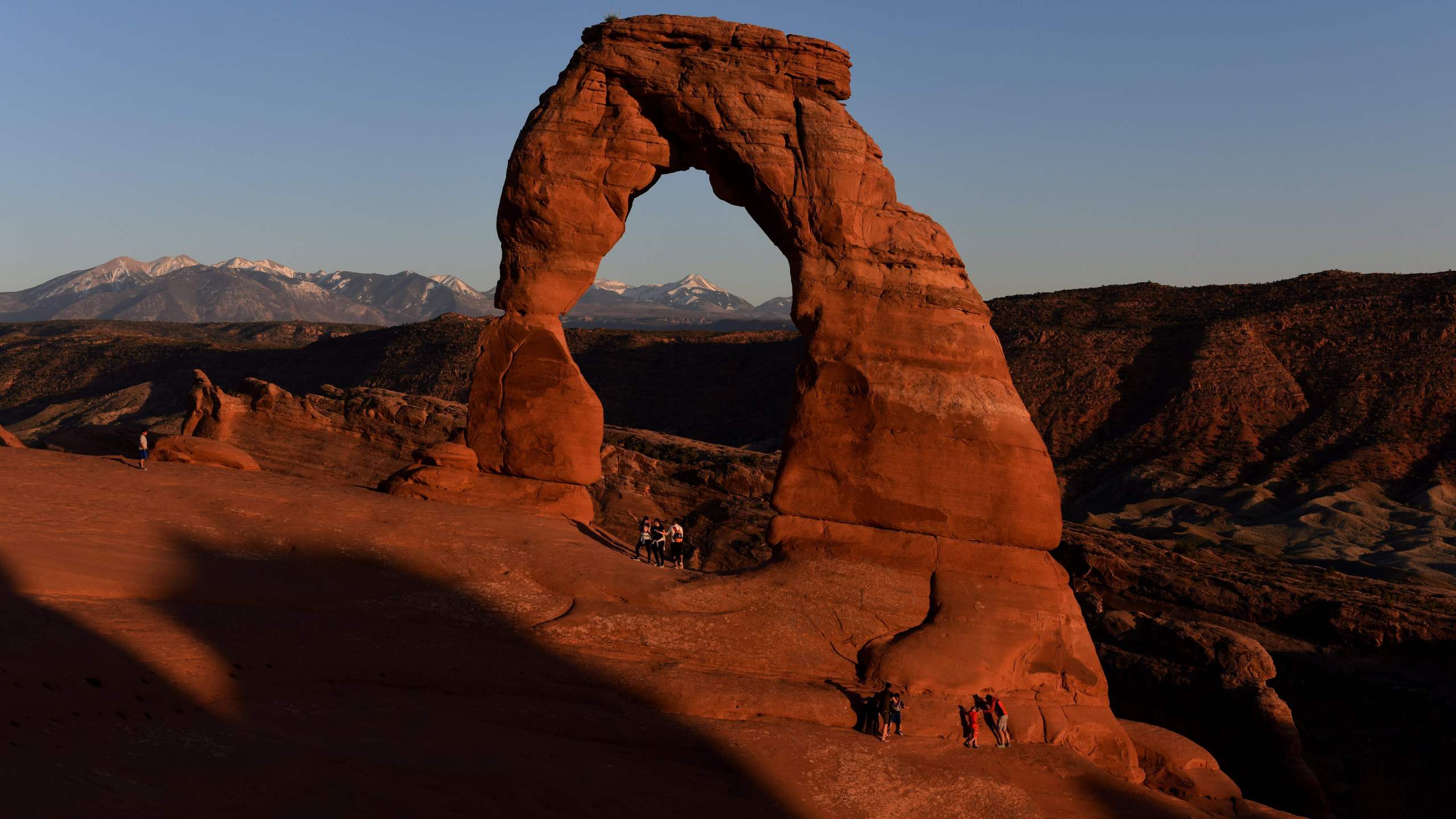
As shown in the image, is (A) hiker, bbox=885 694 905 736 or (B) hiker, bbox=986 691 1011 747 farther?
(B) hiker, bbox=986 691 1011 747

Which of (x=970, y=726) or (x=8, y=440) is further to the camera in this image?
(x=8, y=440)

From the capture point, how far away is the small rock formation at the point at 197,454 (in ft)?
68.5

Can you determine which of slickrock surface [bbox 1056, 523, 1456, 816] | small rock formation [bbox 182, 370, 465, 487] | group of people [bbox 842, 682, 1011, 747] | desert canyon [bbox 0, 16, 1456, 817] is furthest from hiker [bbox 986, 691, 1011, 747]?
small rock formation [bbox 182, 370, 465, 487]

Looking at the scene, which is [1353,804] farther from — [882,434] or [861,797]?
[861,797]

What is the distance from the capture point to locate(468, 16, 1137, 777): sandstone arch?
51.2 feet

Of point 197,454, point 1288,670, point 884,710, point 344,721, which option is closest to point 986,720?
point 884,710

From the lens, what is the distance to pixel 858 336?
16688 millimetres

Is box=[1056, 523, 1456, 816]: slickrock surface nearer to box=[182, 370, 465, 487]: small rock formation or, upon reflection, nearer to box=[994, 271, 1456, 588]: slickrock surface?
box=[994, 271, 1456, 588]: slickrock surface

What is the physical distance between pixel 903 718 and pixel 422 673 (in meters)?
5.80

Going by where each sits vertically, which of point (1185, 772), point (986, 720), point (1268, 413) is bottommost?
point (1185, 772)

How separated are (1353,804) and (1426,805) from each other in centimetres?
114

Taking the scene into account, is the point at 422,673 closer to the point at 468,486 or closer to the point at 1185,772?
the point at 468,486

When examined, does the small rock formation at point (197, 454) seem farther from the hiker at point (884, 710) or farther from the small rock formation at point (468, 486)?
the hiker at point (884, 710)

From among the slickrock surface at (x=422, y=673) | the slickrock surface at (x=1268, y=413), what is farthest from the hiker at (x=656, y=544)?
the slickrock surface at (x=1268, y=413)
